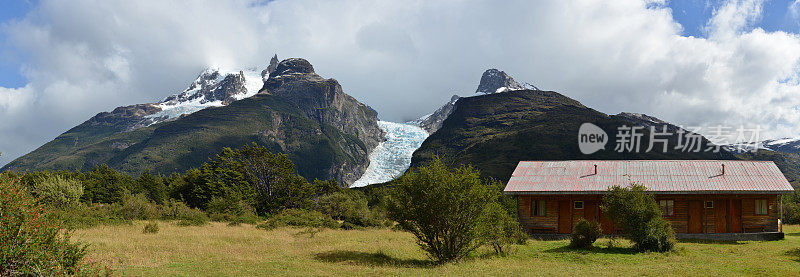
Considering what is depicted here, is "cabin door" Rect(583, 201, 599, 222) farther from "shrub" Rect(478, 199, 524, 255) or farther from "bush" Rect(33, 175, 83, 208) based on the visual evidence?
"bush" Rect(33, 175, 83, 208)

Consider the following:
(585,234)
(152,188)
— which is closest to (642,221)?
(585,234)

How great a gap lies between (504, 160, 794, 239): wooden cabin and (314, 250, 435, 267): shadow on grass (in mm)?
14417

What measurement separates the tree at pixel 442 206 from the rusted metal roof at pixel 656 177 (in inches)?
531

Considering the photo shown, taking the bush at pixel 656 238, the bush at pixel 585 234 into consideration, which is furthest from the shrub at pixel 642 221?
the bush at pixel 585 234

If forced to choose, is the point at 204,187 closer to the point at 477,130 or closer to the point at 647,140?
the point at 647,140

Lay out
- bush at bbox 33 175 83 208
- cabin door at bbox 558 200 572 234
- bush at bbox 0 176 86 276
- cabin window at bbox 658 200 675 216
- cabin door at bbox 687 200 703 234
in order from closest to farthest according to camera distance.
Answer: bush at bbox 0 176 86 276, cabin door at bbox 687 200 703 234, cabin window at bbox 658 200 675 216, cabin door at bbox 558 200 572 234, bush at bbox 33 175 83 208

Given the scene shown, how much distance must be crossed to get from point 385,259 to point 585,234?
11.2m

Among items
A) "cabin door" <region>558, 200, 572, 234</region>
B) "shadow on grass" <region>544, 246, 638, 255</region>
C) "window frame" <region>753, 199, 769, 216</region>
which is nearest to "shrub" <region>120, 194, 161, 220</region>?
"shadow on grass" <region>544, 246, 638, 255</region>

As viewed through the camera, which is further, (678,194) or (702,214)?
(702,214)

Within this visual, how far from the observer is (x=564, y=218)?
108 ft

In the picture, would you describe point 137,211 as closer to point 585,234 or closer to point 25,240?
point 25,240

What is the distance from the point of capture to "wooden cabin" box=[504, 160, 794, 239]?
101 ft

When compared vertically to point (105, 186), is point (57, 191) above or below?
below

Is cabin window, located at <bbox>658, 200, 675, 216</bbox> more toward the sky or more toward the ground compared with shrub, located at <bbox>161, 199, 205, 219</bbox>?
more toward the sky
